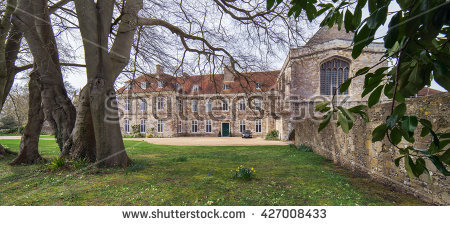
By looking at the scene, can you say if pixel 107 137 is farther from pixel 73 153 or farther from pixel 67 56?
pixel 67 56

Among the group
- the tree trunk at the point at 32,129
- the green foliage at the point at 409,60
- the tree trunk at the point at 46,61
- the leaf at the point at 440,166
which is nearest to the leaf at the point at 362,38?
the green foliage at the point at 409,60

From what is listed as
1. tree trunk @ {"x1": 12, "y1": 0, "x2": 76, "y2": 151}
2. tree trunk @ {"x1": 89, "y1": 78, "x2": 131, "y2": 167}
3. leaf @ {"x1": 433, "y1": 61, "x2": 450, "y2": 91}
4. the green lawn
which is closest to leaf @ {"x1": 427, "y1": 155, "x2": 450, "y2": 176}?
leaf @ {"x1": 433, "y1": 61, "x2": 450, "y2": 91}

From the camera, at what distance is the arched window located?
19984mm

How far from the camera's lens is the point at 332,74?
20172 mm

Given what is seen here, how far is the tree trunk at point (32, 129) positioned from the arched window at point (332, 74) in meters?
21.2

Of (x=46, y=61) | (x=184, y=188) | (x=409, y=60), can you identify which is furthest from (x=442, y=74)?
(x=46, y=61)

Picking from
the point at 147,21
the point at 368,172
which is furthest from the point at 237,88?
the point at 368,172

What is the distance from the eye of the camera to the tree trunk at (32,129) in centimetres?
755

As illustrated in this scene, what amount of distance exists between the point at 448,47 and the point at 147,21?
26.4 feet

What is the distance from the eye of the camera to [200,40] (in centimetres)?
929

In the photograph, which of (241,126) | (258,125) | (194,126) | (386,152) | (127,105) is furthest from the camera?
(127,105)

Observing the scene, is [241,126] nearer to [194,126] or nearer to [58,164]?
[194,126]

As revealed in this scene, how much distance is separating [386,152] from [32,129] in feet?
37.9

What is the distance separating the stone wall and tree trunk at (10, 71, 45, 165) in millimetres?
10870
